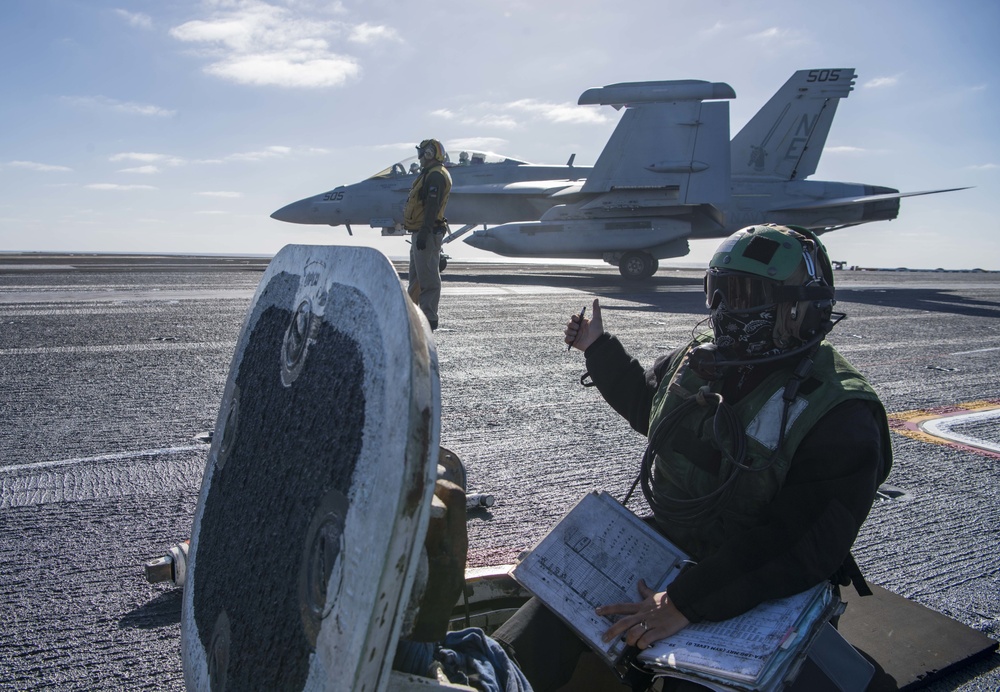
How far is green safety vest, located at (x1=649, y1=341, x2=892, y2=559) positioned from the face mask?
80 mm

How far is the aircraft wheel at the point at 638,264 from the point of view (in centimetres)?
2178

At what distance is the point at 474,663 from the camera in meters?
1.39

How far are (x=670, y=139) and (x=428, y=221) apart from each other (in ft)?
41.9

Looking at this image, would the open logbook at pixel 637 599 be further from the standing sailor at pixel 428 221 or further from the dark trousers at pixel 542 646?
the standing sailor at pixel 428 221

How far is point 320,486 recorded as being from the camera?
110 cm

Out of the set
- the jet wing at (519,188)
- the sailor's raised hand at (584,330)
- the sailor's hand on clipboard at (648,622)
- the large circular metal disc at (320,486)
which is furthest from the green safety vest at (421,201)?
the jet wing at (519,188)

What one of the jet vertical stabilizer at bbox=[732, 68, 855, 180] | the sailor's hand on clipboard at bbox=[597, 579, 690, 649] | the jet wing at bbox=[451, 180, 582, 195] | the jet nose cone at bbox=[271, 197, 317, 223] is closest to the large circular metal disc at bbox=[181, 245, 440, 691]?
the sailor's hand on clipboard at bbox=[597, 579, 690, 649]

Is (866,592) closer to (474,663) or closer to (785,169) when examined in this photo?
(474,663)

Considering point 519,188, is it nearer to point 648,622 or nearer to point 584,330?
point 584,330

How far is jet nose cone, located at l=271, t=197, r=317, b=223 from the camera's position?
75.9 feet

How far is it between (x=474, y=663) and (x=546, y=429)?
13.3ft

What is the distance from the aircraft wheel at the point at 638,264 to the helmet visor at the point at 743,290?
786 inches

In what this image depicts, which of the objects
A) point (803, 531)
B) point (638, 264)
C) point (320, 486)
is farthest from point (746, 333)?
point (638, 264)

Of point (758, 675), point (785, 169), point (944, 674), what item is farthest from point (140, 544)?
point (785, 169)
